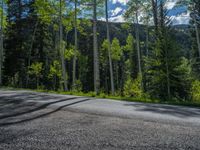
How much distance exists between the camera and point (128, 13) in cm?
3250

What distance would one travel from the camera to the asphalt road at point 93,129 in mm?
5559

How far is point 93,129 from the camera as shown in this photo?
6746 millimetres

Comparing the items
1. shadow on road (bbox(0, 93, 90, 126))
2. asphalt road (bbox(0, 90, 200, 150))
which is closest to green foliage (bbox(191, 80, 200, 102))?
asphalt road (bbox(0, 90, 200, 150))

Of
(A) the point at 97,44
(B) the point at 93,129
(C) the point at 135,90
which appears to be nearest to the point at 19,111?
(B) the point at 93,129

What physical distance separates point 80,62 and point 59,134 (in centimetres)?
5331

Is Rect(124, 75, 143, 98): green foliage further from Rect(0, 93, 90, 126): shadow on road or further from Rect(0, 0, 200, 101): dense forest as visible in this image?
Rect(0, 93, 90, 126): shadow on road

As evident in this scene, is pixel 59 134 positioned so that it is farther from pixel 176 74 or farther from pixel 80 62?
pixel 80 62

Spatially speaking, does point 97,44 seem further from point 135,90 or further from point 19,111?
point 19,111

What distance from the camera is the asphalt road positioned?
5.56m

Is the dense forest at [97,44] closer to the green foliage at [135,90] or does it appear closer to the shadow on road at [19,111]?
the green foliage at [135,90]

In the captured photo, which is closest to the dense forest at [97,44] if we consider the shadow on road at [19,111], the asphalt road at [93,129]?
the shadow on road at [19,111]

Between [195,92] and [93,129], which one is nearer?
[93,129]

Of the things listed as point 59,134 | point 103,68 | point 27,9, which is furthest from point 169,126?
point 103,68

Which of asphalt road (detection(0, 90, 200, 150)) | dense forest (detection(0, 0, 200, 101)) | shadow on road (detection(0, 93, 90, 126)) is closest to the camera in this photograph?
asphalt road (detection(0, 90, 200, 150))
